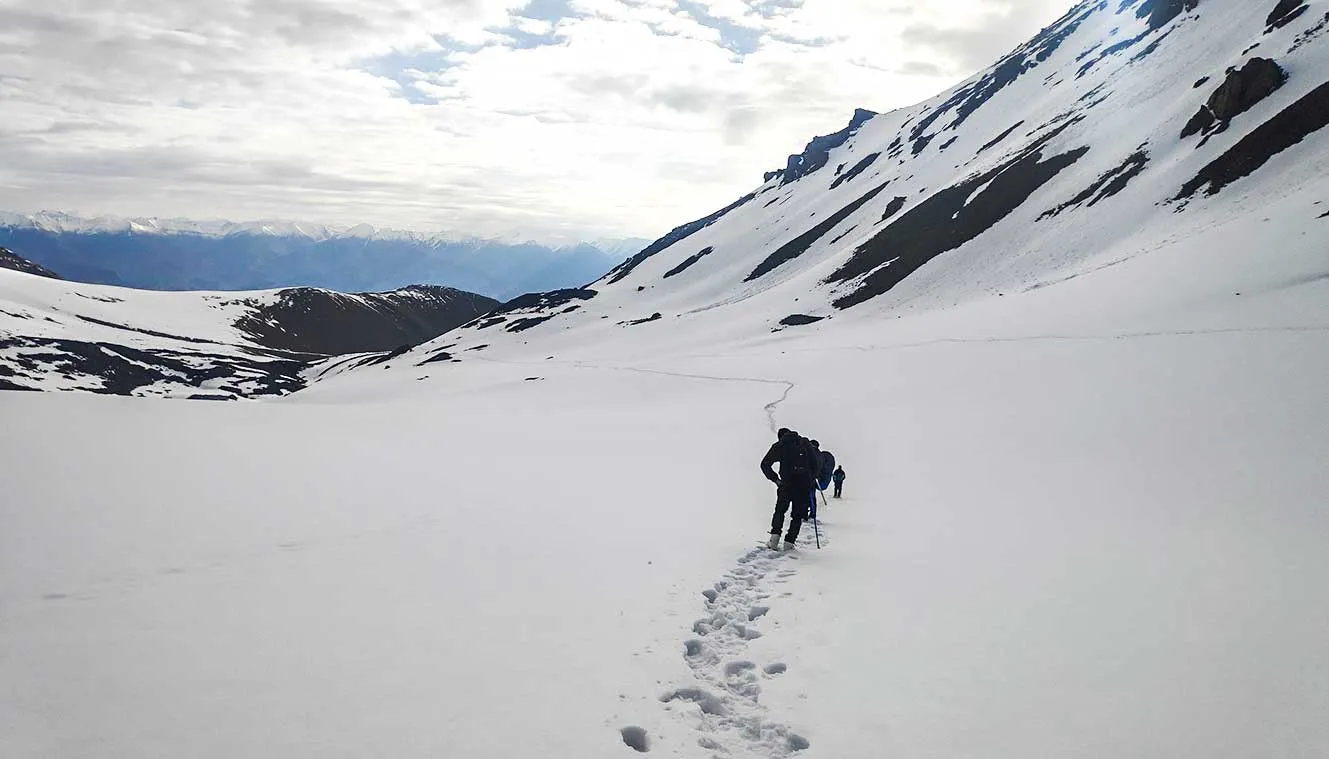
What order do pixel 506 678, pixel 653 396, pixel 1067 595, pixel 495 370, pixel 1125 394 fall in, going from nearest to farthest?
pixel 506 678 < pixel 1067 595 < pixel 1125 394 < pixel 653 396 < pixel 495 370

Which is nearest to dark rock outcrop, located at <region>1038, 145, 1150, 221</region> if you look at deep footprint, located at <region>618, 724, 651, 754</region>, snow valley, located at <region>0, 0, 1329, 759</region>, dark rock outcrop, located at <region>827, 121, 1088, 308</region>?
dark rock outcrop, located at <region>827, 121, 1088, 308</region>

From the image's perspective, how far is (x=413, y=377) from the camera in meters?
90.7

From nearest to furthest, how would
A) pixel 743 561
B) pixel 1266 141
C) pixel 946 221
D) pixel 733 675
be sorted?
pixel 733 675, pixel 743 561, pixel 1266 141, pixel 946 221

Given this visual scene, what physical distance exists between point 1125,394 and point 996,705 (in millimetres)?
16750

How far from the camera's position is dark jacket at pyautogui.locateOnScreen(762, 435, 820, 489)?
37.3 feet

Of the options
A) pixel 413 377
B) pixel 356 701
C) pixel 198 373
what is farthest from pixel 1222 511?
pixel 198 373

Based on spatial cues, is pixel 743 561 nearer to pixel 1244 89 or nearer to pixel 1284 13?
pixel 1244 89

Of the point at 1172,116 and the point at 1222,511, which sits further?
the point at 1172,116

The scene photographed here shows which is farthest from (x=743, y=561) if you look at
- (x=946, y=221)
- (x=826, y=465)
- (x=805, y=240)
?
(x=805, y=240)

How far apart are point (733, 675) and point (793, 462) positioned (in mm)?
5374

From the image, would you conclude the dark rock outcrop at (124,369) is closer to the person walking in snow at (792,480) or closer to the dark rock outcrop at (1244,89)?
the person walking in snow at (792,480)

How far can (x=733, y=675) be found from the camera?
21.8 feet

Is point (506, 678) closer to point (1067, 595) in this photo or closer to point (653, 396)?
point (1067, 595)

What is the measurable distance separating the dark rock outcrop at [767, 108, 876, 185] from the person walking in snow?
556 ft
